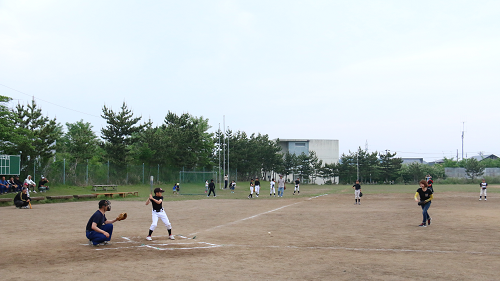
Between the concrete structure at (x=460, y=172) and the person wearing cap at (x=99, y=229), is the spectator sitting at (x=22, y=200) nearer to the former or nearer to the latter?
the person wearing cap at (x=99, y=229)

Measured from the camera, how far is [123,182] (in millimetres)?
45969

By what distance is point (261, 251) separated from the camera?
1000 cm

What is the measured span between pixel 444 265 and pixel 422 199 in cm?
736

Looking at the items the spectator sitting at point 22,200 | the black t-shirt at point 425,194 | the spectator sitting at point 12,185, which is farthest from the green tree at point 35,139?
the black t-shirt at point 425,194

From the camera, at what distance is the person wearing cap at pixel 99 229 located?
420 inches

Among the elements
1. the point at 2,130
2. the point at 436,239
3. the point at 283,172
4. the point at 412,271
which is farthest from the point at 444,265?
the point at 283,172

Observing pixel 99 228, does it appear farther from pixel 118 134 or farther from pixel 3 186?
pixel 118 134

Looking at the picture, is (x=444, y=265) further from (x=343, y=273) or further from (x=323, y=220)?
(x=323, y=220)

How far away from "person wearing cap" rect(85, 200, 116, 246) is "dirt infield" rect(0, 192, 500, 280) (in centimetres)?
26

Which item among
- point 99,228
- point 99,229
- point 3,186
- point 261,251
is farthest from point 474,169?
point 99,229

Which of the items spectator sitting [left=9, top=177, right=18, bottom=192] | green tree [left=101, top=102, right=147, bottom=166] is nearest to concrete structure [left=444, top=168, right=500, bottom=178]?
green tree [left=101, top=102, right=147, bottom=166]

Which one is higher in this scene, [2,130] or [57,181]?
[2,130]

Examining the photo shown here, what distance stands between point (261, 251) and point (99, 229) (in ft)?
13.8

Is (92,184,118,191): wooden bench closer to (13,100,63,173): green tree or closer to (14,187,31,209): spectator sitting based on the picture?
(13,100,63,173): green tree
